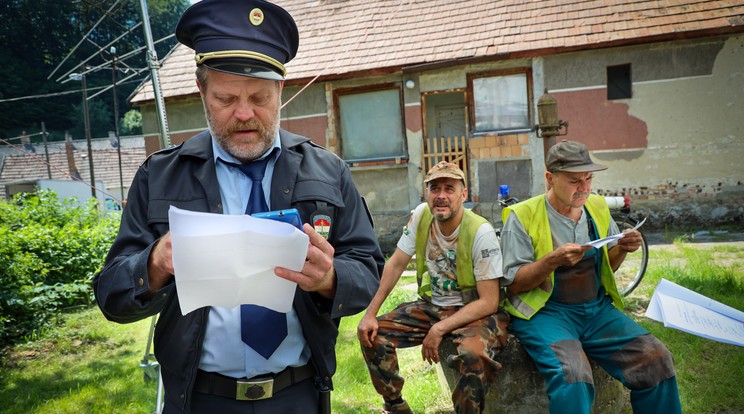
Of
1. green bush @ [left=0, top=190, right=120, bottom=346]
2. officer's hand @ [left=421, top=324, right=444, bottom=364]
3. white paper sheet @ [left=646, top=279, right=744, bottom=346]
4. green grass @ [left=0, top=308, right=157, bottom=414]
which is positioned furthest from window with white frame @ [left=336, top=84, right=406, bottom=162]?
white paper sheet @ [left=646, top=279, right=744, bottom=346]

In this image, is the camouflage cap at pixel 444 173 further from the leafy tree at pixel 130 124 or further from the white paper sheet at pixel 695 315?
the leafy tree at pixel 130 124

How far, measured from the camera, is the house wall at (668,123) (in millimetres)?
9539

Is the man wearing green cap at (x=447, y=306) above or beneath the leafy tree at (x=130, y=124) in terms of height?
beneath

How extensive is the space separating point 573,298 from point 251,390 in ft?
7.29

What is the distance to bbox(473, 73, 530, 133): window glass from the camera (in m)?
10.6

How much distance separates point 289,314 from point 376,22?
11.8 meters

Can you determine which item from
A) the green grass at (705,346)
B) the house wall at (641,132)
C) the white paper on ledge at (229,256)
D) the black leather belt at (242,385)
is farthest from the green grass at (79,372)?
the house wall at (641,132)

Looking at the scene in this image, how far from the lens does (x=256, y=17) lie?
169 centimetres

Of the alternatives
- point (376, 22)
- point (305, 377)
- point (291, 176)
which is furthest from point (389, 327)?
point (376, 22)

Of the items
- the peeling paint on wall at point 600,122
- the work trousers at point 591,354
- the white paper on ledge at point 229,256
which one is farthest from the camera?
the peeling paint on wall at point 600,122

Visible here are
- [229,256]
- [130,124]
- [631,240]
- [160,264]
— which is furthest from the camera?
[130,124]

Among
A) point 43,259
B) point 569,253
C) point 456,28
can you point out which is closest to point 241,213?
point 569,253

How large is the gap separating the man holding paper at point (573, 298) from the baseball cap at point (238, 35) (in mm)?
1989

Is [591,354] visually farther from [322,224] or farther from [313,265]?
[313,265]
